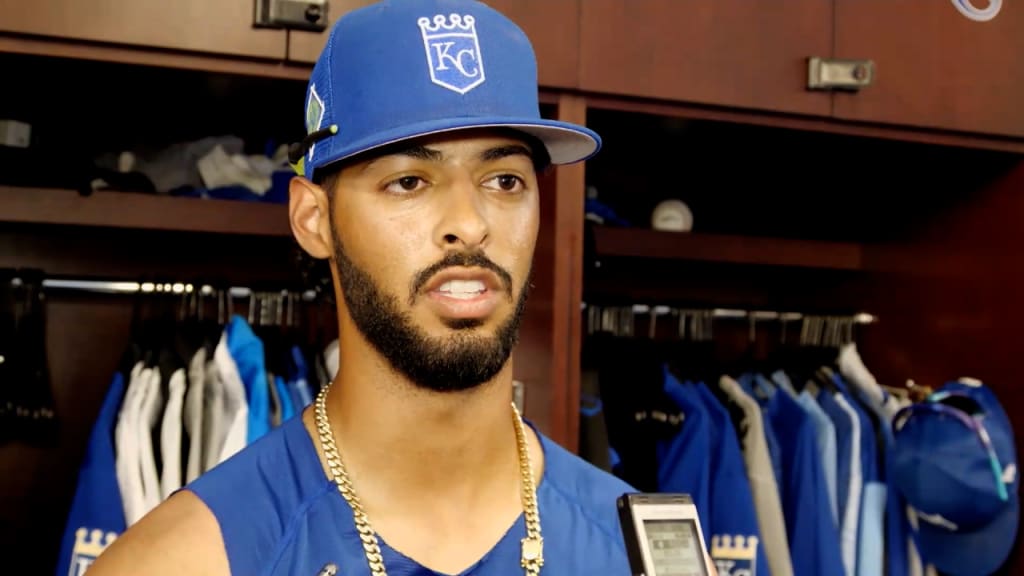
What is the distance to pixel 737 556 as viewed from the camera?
6.51ft

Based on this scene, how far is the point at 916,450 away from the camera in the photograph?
2.09 metres

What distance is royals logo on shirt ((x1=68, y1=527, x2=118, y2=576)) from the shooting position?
1.74 metres

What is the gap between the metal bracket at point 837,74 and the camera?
2.00m

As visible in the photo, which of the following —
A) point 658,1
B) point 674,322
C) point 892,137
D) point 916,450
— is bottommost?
point 916,450

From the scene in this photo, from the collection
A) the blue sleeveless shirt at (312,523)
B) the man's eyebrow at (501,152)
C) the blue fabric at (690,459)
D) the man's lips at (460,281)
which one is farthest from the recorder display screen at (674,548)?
the blue fabric at (690,459)

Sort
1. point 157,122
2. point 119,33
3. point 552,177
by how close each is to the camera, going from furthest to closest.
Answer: point 157,122 < point 552,177 < point 119,33

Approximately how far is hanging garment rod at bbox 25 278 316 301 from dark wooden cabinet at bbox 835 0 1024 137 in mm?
1056

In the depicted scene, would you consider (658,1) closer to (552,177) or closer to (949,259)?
(552,177)

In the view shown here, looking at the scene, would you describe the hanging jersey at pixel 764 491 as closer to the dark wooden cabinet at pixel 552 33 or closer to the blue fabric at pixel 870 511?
the blue fabric at pixel 870 511

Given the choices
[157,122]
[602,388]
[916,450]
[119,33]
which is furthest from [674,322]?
[119,33]

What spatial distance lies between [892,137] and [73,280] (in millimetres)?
1502

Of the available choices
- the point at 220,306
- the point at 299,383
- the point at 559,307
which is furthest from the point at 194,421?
the point at 559,307

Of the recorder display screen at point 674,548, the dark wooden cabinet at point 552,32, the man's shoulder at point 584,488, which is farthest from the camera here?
the dark wooden cabinet at point 552,32

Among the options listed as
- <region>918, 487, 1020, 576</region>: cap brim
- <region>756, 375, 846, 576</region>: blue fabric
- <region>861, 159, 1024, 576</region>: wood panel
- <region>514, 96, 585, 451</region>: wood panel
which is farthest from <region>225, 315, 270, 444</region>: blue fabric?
<region>861, 159, 1024, 576</region>: wood panel
